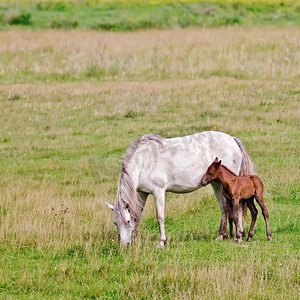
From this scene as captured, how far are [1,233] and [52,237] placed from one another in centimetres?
81

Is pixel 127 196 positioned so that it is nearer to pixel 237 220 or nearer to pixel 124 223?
pixel 124 223

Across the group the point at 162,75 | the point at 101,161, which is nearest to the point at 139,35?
the point at 162,75

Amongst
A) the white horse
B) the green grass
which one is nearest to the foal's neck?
the white horse

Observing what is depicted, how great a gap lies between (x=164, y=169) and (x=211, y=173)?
2.54ft

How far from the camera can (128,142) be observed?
15758 mm

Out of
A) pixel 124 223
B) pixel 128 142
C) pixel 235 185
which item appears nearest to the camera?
pixel 124 223

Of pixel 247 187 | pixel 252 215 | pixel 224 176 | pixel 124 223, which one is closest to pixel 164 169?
pixel 224 176

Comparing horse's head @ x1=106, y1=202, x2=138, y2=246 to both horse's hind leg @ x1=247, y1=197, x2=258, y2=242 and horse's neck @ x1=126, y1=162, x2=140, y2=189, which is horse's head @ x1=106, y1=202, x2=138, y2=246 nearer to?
horse's neck @ x1=126, y1=162, x2=140, y2=189

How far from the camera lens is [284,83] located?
2128 centimetres

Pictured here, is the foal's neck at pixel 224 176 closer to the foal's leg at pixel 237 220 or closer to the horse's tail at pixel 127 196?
the foal's leg at pixel 237 220

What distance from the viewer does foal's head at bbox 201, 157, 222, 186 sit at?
26.7 feet

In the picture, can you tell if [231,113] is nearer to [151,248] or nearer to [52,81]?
[52,81]

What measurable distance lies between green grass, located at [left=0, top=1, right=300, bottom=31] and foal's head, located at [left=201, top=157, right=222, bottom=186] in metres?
23.7

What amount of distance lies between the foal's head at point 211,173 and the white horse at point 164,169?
0.42 metres
